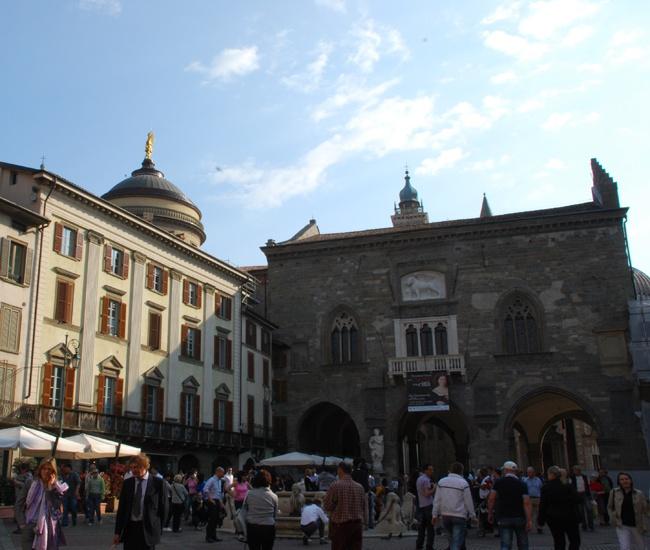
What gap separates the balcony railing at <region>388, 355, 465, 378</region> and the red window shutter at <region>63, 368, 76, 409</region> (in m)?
16.6

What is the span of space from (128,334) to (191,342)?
15.3 ft

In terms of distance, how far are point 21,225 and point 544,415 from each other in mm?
29727

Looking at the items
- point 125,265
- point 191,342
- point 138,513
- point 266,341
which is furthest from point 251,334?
point 138,513

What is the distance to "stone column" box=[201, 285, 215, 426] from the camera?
3363 centimetres

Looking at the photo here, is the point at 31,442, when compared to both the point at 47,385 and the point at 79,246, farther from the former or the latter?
the point at 79,246

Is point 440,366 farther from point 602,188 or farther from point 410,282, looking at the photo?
point 602,188

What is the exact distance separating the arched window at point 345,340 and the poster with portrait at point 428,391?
12.1 feet

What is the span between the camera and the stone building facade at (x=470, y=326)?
1394 inches

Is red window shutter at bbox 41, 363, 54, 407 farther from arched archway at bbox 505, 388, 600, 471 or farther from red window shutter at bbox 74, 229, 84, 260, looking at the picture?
arched archway at bbox 505, 388, 600, 471

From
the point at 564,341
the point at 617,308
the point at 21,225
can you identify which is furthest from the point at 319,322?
the point at 21,225

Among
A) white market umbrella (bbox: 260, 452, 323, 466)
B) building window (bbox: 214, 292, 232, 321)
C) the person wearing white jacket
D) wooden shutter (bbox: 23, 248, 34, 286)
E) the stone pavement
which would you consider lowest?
the stone pavement

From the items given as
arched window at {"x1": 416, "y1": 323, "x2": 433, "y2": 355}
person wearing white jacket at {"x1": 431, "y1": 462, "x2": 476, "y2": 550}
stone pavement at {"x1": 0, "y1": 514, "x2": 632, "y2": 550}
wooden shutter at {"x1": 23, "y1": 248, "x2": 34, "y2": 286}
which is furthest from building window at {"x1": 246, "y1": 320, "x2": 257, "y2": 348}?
person wearing white jacket at {"x1": 431, "y1": 462, "x2": 476, "y2": 550}

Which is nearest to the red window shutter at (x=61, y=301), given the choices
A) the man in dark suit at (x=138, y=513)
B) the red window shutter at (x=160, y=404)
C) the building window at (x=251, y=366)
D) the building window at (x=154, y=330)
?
the building window at (x=154, y=330)

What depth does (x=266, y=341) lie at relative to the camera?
40.3 meters
